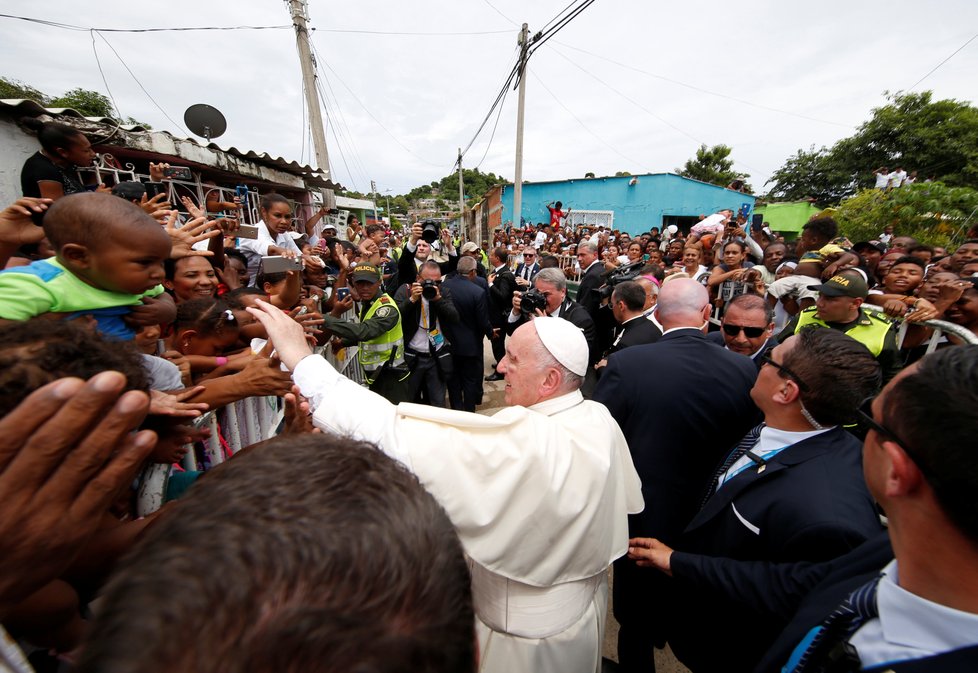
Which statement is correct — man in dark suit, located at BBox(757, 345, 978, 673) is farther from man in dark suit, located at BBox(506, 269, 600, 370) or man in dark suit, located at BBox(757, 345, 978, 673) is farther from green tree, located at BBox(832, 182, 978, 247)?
green tree, located at BBox(832, 182, 978, 247)

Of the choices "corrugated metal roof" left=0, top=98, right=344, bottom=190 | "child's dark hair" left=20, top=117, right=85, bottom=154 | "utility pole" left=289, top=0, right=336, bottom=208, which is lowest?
"child's dark hair" left=20, top=117, right=85, bottom=154

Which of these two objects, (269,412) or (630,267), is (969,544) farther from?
(630,267)

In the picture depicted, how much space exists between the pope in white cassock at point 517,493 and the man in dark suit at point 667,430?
0.68 meters

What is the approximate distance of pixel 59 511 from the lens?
67cm

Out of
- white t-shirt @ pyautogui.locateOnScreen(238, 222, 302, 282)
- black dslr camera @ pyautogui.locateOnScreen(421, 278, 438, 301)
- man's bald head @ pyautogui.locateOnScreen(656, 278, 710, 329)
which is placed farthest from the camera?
black dslr camera @ pyautogui.locateOnScreen(421, 278, 438, 301)

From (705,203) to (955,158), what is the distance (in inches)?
557

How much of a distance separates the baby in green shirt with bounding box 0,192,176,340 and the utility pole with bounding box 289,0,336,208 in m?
9.94

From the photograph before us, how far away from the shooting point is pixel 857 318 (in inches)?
112

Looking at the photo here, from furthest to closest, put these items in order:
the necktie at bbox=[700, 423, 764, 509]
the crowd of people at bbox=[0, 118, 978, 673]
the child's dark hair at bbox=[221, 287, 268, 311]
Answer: the child's dark hair at bbox=[221, 287, 268, 311] → the necktie at bbox=[700, 423, 764, 509] → the crowd of people at bbox=[0, 118, 978, 673]

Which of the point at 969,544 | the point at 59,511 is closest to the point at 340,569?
the point at 59,511

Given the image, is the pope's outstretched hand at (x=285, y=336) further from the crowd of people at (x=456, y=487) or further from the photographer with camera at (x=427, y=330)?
the photographer with camera at (x=427, y=330)

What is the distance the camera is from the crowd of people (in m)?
0.47

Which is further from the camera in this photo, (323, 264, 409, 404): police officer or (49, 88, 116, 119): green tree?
(49, 88, 116, 119): green tree

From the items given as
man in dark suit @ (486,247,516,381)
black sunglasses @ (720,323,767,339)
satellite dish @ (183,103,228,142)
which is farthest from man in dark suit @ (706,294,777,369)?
satellite dish @ (183,103,228,142)
